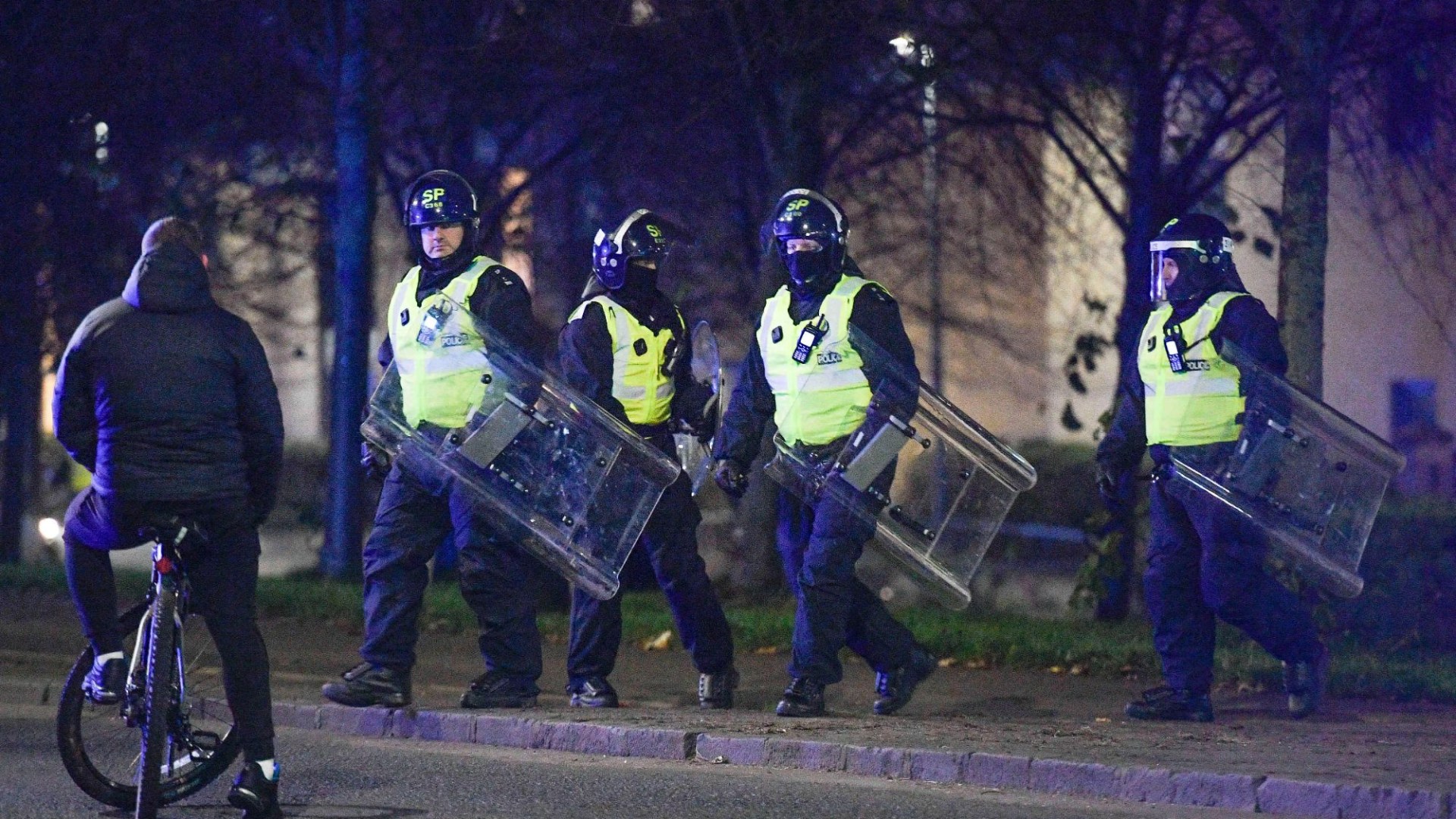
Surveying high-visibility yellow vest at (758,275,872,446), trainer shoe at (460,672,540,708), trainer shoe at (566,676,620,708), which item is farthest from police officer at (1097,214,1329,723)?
trainer shoe at (460,672,540,708)

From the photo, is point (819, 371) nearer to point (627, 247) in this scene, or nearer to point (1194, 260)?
point (627, 247)

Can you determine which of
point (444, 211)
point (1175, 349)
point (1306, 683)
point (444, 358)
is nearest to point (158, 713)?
point (444, 358)

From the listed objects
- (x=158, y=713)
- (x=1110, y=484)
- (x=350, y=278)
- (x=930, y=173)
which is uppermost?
(x=930, y=173)

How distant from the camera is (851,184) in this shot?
14641 mm

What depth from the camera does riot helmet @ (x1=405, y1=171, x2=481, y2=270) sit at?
25.7 feet

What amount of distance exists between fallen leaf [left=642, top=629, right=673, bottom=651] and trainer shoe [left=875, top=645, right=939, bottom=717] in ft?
8.33

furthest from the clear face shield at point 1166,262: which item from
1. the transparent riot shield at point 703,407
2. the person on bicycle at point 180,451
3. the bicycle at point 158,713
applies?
the bicycle at point 158,713

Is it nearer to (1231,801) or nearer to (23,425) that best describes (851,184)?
(23,425)

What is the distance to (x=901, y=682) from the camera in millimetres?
8039

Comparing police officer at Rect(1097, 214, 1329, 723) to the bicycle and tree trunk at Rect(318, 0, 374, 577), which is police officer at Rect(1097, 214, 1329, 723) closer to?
the bicycle

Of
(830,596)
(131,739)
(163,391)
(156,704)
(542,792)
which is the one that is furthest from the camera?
(830,596)

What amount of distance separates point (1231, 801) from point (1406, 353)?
65.4 feet

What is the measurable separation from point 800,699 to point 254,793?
256 centimetres

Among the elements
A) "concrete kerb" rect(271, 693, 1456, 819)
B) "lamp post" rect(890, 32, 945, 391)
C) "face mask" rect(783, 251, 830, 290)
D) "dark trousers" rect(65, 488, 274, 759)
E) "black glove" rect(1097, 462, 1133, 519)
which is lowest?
"concrete kerb" rect(271, 693, 1456, 819)
